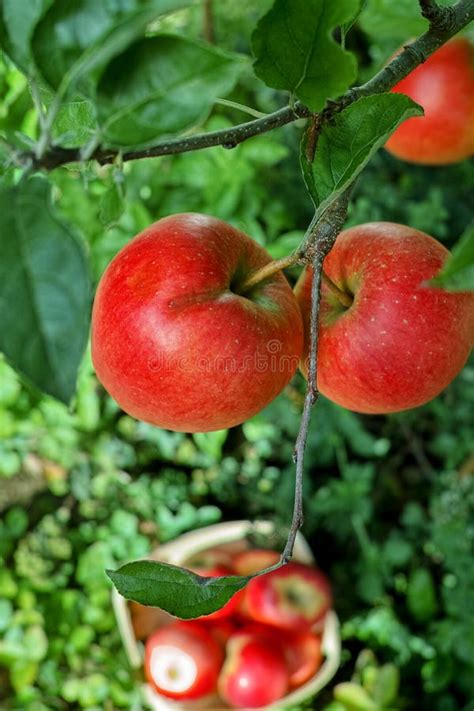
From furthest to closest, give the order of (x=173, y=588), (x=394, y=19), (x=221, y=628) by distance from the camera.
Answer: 1. (x=221, y=628)
2. (x=394, y=19)
3. (x=173, y=588)

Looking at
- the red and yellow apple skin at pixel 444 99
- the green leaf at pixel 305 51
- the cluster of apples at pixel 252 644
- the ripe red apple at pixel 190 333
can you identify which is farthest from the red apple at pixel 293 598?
the green leaf at pixel 305 51

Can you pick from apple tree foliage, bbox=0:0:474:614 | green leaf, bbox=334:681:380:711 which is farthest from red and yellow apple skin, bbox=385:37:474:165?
green leaf, bbox=334:681:380:711

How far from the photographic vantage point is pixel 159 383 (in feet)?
1.23

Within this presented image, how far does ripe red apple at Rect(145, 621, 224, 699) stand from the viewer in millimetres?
1016

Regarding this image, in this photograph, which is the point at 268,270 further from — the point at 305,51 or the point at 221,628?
the point at 221,628

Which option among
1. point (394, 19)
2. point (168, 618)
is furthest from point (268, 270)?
point (168, 618)

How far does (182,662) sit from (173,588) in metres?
0.77

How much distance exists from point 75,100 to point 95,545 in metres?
0.93

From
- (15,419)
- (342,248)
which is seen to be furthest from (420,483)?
(342,248)

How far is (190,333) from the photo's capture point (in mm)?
362

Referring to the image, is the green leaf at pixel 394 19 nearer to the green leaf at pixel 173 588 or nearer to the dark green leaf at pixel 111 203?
the dark green leaf at pixel 111 203

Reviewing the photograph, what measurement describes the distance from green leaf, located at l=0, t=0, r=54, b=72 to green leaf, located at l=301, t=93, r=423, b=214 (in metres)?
0.13

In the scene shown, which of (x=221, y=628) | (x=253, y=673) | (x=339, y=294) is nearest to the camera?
(x=339, y=294)

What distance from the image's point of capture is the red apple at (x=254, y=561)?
3.66 feet
